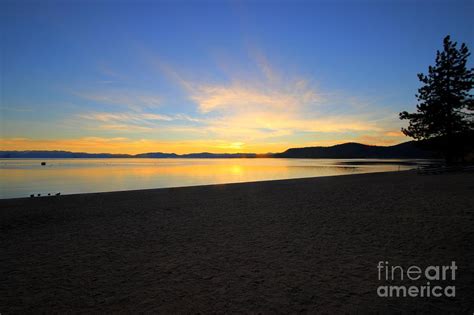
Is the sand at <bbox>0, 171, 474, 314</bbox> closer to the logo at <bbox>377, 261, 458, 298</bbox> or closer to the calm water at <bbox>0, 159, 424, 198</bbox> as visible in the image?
the logo at <bbox>377, 261, 458, 298</bbox>

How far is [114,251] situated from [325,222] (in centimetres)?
725

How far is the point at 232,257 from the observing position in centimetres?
650

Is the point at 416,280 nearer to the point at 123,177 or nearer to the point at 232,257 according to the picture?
the point at 232,257

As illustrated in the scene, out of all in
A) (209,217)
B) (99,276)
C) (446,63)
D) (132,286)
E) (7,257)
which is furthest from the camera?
(446,63)

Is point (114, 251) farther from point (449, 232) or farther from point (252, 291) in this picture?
point (449, 232)

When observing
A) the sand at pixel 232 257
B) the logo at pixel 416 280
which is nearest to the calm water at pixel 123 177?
the sand at pixel 232 257

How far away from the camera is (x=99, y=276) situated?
559 centimetres

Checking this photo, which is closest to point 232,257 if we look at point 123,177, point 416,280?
point 416,280

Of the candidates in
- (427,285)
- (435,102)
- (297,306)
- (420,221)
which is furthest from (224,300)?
(435,102)

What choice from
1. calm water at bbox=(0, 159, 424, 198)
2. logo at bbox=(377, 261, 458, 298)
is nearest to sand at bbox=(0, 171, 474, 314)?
logo at bbox=(377, 261, 458, 298)

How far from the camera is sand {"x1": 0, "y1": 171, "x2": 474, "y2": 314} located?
4.44 metres

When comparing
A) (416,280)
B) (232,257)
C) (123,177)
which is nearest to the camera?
(416,280)

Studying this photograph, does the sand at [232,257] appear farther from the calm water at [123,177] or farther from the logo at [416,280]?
the calm water at [123,177]

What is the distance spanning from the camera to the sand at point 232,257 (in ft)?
14.6
